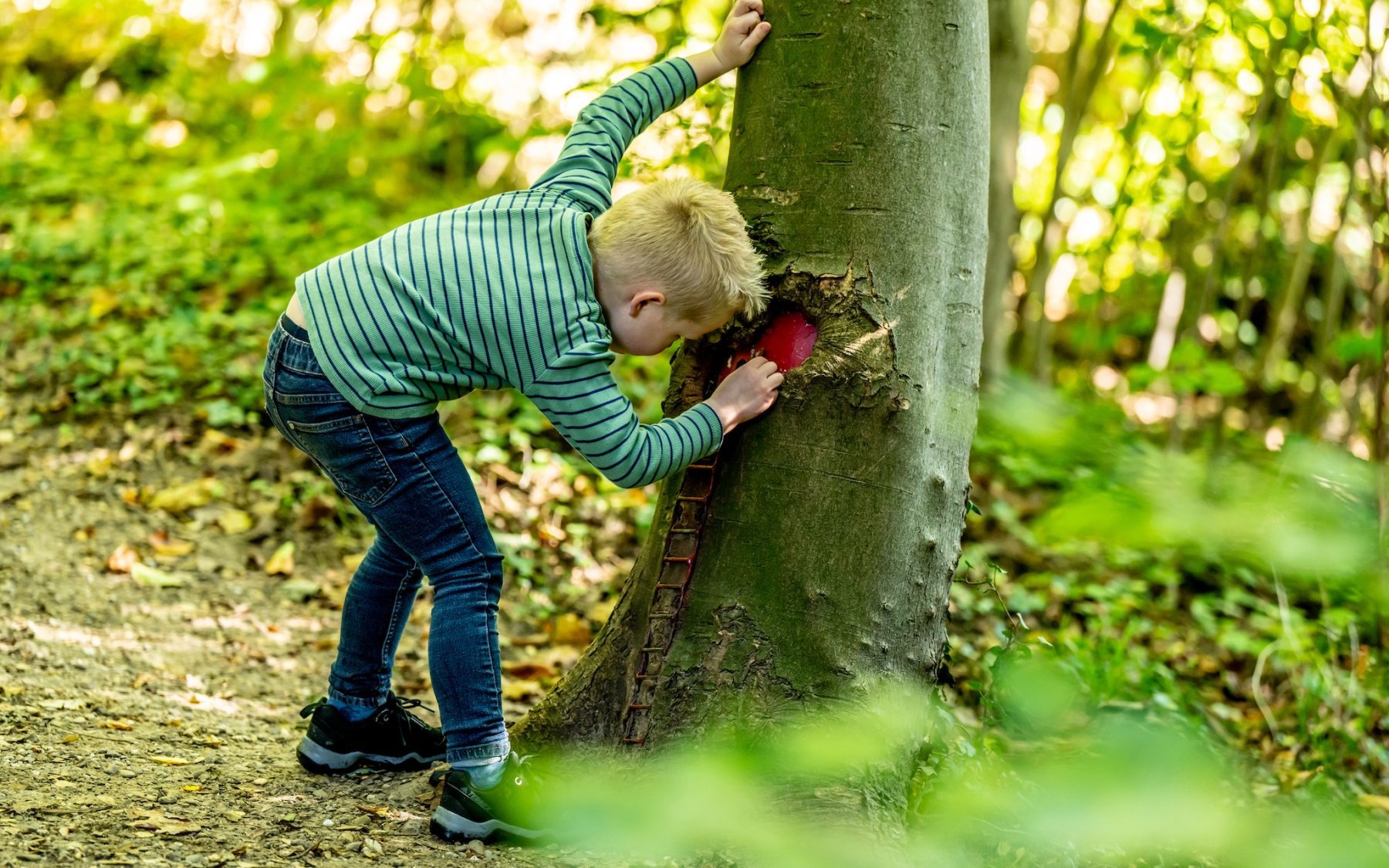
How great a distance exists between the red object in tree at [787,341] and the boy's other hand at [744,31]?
0.58 m

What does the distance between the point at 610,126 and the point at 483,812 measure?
4.92ft

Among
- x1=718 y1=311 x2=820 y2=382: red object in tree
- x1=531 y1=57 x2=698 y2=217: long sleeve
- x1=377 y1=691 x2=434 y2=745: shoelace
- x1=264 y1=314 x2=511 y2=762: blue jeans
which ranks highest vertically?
x1=531 y1=57 x2=698 y2=217: long sleeve

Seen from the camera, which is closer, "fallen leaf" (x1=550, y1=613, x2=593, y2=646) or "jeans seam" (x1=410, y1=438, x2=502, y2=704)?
"jeans seam" (x1=410, y1=438, x2=502, y2=704)

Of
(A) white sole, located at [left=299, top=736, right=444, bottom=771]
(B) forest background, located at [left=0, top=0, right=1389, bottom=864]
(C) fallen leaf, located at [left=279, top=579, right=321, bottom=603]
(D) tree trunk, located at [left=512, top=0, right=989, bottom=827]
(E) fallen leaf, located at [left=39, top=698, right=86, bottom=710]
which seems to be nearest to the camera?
(B) forest background, located at [left=0, top=0, right=1389, bottom=864]

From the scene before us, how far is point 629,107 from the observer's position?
253 cm

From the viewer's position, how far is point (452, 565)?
2318mm

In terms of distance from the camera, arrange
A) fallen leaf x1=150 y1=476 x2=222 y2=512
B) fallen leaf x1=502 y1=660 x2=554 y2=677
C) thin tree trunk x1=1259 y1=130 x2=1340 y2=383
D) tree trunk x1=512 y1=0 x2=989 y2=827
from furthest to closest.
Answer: thin tree trunk x1=1259 y1=130 x2=1340 y2=383 < fallen leaf x1=150 y1=476 x2=222 y2=512 < fallen leaf x1=502 y1=660 x2=554 y2=677 < tree trunk x1=512 y1=0 x2=989 y2=827

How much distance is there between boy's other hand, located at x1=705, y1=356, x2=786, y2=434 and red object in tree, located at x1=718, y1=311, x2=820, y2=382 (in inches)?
2.0

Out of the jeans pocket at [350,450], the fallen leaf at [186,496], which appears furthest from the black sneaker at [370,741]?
the fallen leaf at [186,496]

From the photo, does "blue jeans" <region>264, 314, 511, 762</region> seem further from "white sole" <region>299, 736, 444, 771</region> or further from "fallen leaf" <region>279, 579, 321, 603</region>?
"fallen leaf" <region>279, 579, 321, 603</region>

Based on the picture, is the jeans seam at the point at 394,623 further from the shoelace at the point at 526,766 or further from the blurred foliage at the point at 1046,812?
the blurred foliage at the point at 1046,812

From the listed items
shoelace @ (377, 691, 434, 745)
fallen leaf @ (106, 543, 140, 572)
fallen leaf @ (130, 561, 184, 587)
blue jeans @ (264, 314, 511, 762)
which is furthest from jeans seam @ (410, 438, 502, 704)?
fallen leaf @ (106, 543, 140, 572)

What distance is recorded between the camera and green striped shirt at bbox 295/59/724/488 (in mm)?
2164

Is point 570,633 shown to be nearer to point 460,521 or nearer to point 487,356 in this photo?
point 460,521
